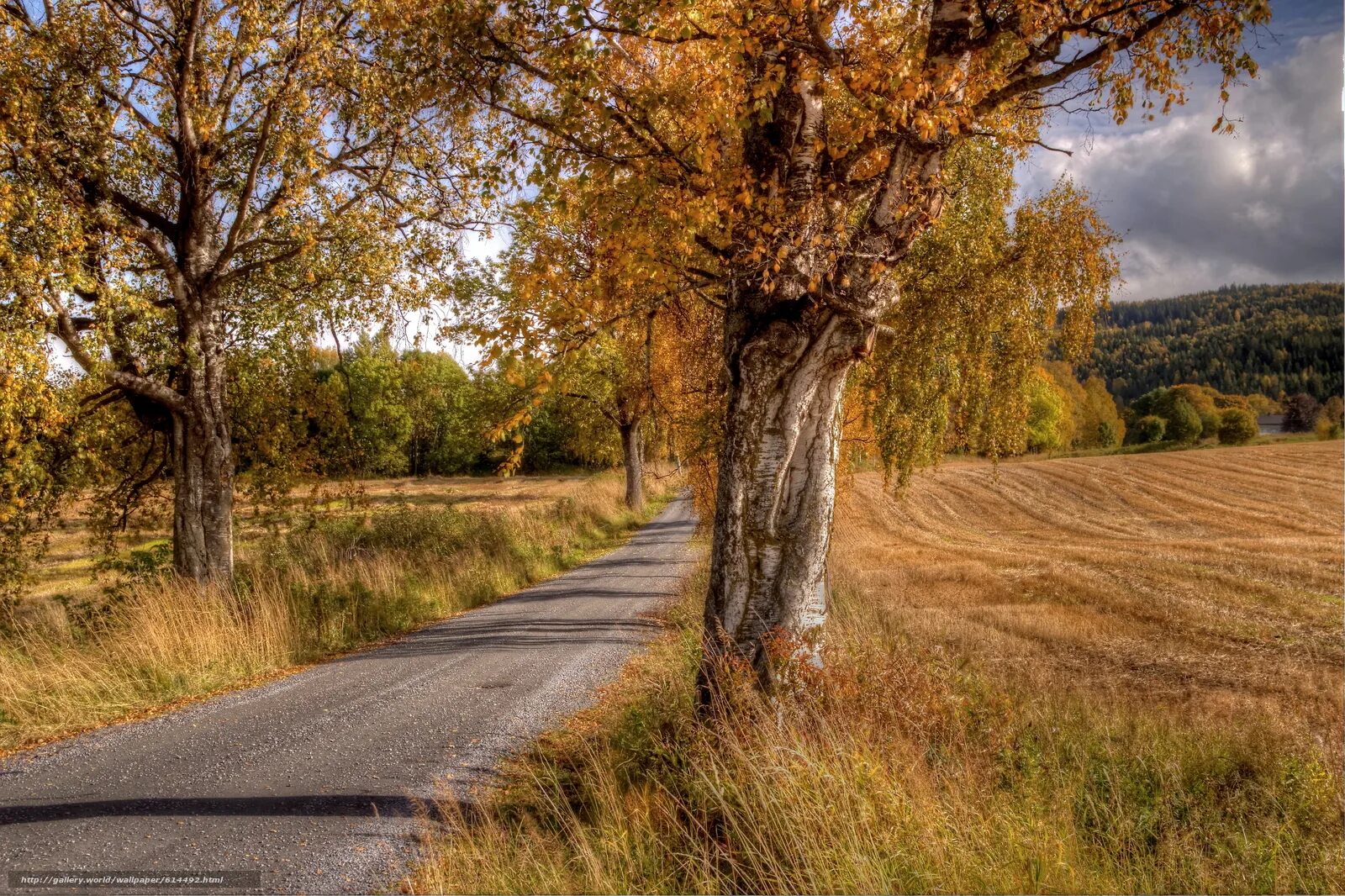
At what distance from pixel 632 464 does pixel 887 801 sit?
90.7ft

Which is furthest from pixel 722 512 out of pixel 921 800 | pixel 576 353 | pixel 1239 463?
pixel 1239 463

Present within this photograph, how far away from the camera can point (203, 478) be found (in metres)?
10.4

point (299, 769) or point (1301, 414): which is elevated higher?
point (1301, 414)

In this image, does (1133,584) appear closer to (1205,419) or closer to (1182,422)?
(1182,422)

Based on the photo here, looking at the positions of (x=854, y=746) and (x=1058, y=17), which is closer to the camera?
(x=854, y=746)

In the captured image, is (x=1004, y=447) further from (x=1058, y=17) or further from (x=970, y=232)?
(x=1058, y=17)

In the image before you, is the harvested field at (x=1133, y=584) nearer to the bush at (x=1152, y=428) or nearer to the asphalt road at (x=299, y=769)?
the asphalt road at (x=299, y=769)

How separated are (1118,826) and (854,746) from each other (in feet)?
7.69

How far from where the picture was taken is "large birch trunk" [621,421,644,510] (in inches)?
1216

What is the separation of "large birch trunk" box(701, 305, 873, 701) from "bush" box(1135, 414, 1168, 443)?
90272 mm

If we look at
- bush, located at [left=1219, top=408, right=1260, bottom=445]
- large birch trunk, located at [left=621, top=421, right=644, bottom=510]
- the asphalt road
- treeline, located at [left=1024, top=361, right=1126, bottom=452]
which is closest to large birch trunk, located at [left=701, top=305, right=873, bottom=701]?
the asphalt road

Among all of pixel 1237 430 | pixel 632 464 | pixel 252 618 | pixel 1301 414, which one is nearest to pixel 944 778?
pixel 252 618

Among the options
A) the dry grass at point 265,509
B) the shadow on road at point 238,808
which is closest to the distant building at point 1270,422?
the dry grass at point 265,509

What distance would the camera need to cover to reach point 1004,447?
1120 centimetres
